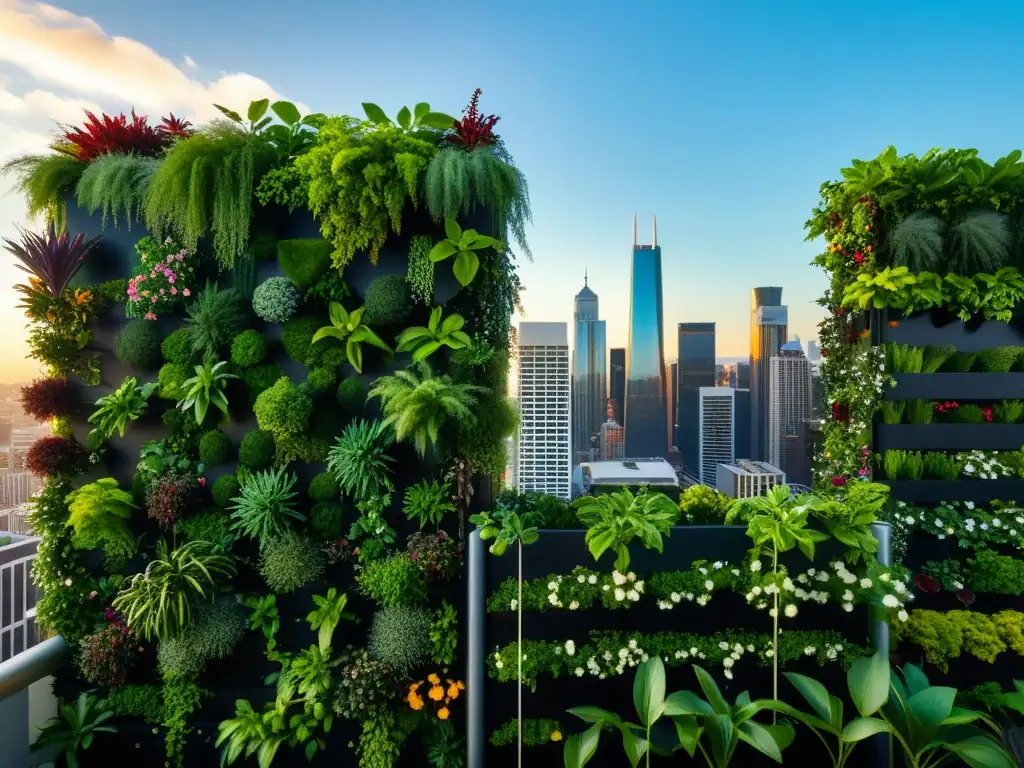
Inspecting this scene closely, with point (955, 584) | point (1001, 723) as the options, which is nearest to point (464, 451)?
point (955, 584)

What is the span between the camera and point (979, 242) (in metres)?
2.95

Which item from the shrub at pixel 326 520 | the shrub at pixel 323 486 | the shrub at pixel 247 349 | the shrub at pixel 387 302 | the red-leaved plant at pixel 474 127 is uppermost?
the red-leaved plant at pixel 474 127

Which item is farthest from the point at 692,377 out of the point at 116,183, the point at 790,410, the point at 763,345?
the point at 116,183

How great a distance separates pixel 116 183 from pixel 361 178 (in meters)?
1.45

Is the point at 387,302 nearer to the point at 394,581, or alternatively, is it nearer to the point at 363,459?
the point at 363,459

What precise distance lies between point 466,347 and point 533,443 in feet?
2.92

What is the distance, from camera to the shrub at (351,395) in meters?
2.79

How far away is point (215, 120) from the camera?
9.27 feet

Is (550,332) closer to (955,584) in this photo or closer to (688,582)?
(688,582)

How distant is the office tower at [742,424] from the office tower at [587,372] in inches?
40.1

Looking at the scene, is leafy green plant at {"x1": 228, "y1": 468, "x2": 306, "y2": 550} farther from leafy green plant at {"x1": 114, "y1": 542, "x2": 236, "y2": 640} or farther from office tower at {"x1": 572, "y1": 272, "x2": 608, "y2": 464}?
office tower at {"x1": 572, "y1": 272, "x2": 608, "y2": 464}

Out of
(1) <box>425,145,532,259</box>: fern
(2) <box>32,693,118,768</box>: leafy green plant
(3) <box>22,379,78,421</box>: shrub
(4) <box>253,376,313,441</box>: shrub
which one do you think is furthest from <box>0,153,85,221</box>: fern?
(2) <box>32,693,118,768</box>: leafy green plant

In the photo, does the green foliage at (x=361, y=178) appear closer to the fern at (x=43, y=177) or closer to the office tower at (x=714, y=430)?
the fern at (x=43, y=177)

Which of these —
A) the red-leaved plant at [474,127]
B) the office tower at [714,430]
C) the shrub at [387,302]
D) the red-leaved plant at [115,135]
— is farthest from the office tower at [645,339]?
the red-leaved plant at [115,135]
